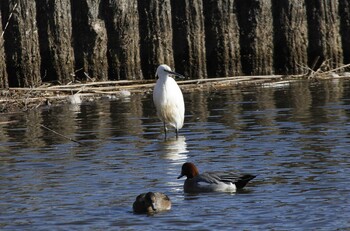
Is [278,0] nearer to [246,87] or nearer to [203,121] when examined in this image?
[246,87]

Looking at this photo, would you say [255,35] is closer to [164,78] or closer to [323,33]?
[323,33]

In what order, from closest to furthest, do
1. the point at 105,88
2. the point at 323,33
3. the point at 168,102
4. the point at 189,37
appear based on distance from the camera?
1. the point at 168,102
2. the point at 105,88
3. the point at 189,37
4. the point at 323,33

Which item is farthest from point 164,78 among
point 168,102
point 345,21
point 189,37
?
point 345,21

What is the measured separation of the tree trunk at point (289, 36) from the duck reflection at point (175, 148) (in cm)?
930

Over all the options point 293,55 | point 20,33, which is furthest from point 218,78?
point 20,33

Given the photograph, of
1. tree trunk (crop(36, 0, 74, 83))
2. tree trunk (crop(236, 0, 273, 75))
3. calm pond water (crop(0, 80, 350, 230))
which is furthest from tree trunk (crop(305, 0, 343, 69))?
tree trunk (crop(36, 0, 74, 83))

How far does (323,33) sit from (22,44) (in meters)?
7.52

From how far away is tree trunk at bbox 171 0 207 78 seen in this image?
81.5 ft

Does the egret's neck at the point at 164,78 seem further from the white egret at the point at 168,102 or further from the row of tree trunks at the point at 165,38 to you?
the row of tree trunks at the point at 165,38

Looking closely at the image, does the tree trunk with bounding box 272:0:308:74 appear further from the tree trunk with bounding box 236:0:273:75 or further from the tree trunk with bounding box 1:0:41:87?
the tree trunk with bounding box 1:0:41:87

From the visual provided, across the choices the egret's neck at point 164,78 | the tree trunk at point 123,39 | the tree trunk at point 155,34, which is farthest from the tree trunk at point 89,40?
the egret's neck at point 164,78

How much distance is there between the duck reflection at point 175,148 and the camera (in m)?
15.2

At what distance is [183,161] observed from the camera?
14.8 meters

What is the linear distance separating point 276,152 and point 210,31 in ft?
34.9
